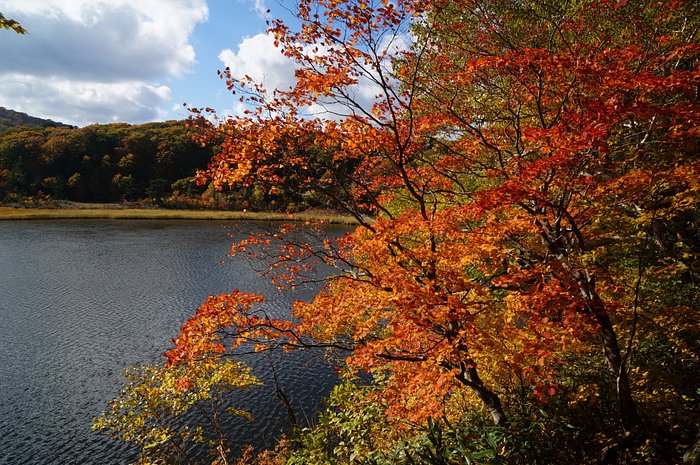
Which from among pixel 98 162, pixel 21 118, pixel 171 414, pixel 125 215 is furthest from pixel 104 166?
pixel 21 118

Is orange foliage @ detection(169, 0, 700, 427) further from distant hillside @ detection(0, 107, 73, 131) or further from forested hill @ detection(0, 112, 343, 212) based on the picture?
distant hillside @ detection(0, 107, 73, 131)

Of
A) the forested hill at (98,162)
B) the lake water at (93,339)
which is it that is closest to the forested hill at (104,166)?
the forested hill at (98,162)

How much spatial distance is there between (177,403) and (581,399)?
12209mm

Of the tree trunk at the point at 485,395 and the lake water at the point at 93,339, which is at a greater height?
the tree trunk at the point at 485,395

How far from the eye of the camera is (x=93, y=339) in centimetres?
2103

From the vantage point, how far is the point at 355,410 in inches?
512

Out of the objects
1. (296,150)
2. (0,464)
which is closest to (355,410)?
(296,150)

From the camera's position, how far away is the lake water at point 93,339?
14.4 metres

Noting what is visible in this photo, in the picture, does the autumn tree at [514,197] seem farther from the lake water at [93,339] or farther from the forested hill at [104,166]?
the forested hill at [104,166]

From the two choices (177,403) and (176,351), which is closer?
(176,351)

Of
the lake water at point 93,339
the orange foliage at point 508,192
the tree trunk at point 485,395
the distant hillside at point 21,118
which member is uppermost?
the distant hillside at point 21,118

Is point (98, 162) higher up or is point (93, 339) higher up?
point (98, 162)

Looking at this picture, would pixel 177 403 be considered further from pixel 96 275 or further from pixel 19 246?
pixel 19 246

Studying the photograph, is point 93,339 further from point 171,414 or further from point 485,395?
point 485,395
